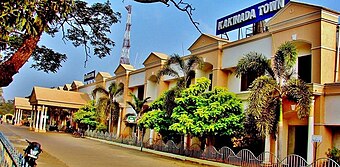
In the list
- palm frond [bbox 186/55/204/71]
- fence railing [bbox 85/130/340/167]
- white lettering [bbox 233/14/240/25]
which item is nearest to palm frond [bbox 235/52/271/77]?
fence railing [bbox 85/130/340/167]

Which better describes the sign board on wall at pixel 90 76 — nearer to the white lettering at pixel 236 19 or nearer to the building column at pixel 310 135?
the white lettering at pixel 236 19

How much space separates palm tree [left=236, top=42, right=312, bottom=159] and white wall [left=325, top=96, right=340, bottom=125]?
49.5 inches

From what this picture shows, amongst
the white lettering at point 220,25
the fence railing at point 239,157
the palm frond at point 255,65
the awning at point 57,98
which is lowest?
the fence railing at point 239,157

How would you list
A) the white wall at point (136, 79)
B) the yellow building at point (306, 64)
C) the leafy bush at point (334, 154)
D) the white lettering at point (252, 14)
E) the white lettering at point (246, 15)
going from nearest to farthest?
the leafy bush at point (334, 154) → the yellow building at point (306, 64) → the white lettering at point (252, 14) → the white lettering at point (246, 15) → the white wall at point (136, 79)

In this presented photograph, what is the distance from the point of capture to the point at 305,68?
22078 millimetres

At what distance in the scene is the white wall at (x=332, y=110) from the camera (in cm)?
1933

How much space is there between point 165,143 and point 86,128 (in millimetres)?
21004

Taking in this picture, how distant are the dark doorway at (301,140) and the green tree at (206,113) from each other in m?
3.28

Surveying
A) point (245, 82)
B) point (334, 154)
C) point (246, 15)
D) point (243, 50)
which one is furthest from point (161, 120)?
point (334, 154)

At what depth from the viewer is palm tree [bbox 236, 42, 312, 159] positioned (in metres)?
19.0

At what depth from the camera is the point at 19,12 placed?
5.59m

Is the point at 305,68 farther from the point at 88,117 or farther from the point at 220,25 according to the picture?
the point at 88,117

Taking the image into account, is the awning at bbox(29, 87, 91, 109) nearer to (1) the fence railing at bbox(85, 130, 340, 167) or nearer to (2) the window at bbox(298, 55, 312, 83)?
(1) the fence railing at bbox(85, 130, 340, 167)

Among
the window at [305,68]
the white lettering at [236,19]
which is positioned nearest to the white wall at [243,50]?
the white lettering at [236,19]
